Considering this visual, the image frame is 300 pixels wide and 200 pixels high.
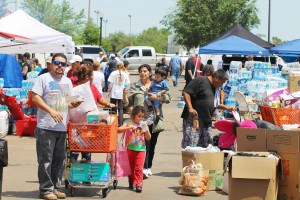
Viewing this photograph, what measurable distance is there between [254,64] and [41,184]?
15.8 metres

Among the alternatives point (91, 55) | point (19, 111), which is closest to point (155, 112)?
point (19, 111)

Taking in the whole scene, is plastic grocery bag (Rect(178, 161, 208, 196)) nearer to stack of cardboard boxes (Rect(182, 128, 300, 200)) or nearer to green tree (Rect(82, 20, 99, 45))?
stack of cardboard boxes (Rect(182, 128, 300, 200))

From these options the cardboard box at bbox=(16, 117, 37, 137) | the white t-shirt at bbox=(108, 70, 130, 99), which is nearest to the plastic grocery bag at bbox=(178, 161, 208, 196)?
the cardboard box at bbox=(16, 117, 37, 137)

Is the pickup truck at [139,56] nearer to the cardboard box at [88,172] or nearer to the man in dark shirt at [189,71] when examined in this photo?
the man in dark shirt at [189,71]

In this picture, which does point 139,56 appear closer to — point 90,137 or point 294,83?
point 294,83

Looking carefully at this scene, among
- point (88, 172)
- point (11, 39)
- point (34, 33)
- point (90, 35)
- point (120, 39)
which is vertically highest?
point (120, 39)

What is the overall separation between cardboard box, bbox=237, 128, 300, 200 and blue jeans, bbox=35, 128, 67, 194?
243 cm

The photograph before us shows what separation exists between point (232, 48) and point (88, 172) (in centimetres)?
1540

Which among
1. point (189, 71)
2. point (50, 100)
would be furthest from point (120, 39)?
point (50, 100)

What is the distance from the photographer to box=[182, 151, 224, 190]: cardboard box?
11.7m

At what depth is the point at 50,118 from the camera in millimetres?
10352

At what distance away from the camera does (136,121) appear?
1175 centimetres

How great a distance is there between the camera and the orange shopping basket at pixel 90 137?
1058cm

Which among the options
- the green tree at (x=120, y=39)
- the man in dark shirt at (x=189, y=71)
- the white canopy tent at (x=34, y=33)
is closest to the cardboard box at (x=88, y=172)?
the white canopy tent at (x=34, y=33)
